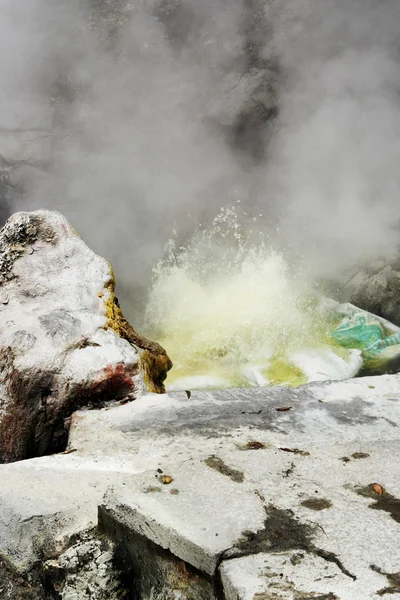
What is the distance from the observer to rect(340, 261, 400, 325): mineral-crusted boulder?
5.30 m

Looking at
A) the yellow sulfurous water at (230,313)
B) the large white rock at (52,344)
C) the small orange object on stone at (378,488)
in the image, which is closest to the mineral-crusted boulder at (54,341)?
the large white rock at (52,344)

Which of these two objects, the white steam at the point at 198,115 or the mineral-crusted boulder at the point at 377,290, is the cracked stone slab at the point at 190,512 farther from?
the white steam at the point at 198,115

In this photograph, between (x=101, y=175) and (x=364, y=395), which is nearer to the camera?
(x=364, y=395)

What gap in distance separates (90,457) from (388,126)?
23.1ft

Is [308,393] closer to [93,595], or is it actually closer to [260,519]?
[260,519]

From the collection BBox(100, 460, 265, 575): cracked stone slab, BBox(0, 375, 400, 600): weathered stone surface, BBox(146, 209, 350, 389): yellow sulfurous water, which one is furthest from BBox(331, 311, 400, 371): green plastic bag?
BBox(100, 460, 265, 575): cracked stone slab

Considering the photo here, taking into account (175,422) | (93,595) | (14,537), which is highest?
(175,422)

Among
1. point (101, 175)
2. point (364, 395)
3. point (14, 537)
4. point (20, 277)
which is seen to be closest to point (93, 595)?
point (14, 537)

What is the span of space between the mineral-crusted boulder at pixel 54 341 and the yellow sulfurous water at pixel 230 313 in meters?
1.45

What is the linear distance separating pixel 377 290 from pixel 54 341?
→ 12.5 feet

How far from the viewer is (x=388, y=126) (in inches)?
295

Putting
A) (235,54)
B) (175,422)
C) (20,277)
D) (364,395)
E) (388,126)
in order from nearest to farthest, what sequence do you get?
1. (175,422)
2. (364,395)
3. (20,277)
4. (388,126)
5. (235,54)

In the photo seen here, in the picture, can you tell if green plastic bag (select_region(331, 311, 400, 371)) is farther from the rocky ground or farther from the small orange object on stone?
the small orange object on stone

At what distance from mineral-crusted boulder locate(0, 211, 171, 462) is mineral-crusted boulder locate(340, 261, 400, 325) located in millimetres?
2888
